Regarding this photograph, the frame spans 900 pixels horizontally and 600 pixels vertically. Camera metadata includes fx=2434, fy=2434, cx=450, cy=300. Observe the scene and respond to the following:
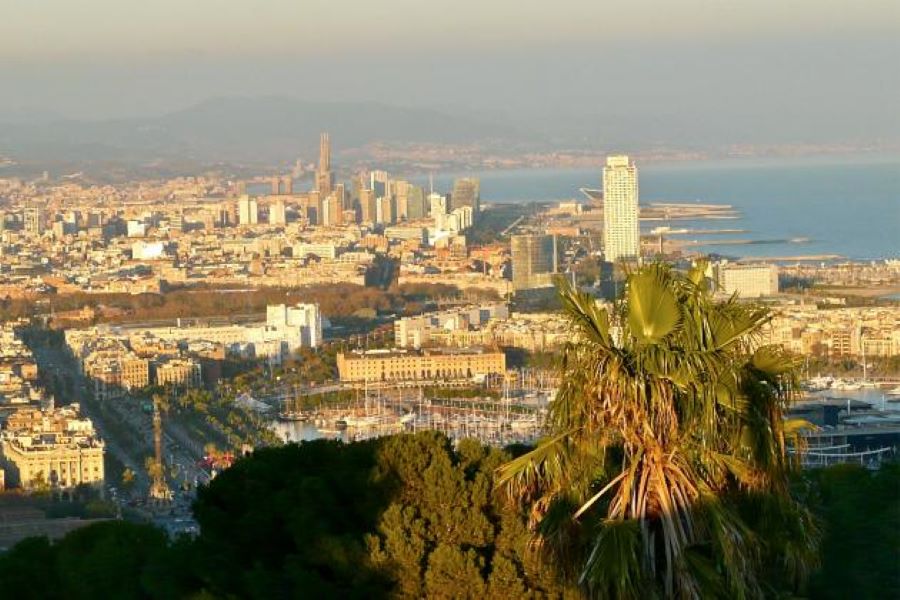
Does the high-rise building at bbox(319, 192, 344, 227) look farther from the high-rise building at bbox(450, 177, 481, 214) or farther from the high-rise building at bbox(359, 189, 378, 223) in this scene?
the high-rise building at bbox(450, 177, 481, 214)

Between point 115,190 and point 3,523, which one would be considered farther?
point 115,190

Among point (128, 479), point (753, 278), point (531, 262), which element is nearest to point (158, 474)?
point (128, 479)

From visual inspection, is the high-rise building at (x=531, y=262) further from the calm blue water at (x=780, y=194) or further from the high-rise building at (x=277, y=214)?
the high-rise building at (x=277, y=214)

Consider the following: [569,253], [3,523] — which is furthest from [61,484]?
[569,253]

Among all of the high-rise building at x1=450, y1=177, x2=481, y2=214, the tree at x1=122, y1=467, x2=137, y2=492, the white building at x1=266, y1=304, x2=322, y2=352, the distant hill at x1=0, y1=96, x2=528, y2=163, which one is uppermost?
the distant hill at x1=0, y1=96, x2=528, y2=163

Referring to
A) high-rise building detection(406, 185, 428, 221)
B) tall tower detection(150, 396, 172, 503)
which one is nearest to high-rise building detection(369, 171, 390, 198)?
high-rise building detection(406, 185, 428, 221)

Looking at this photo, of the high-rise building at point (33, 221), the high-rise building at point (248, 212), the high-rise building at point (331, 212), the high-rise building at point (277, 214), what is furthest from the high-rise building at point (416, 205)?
the high-rise building at point (33, 221)

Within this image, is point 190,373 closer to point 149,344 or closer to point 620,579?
point 149,344
